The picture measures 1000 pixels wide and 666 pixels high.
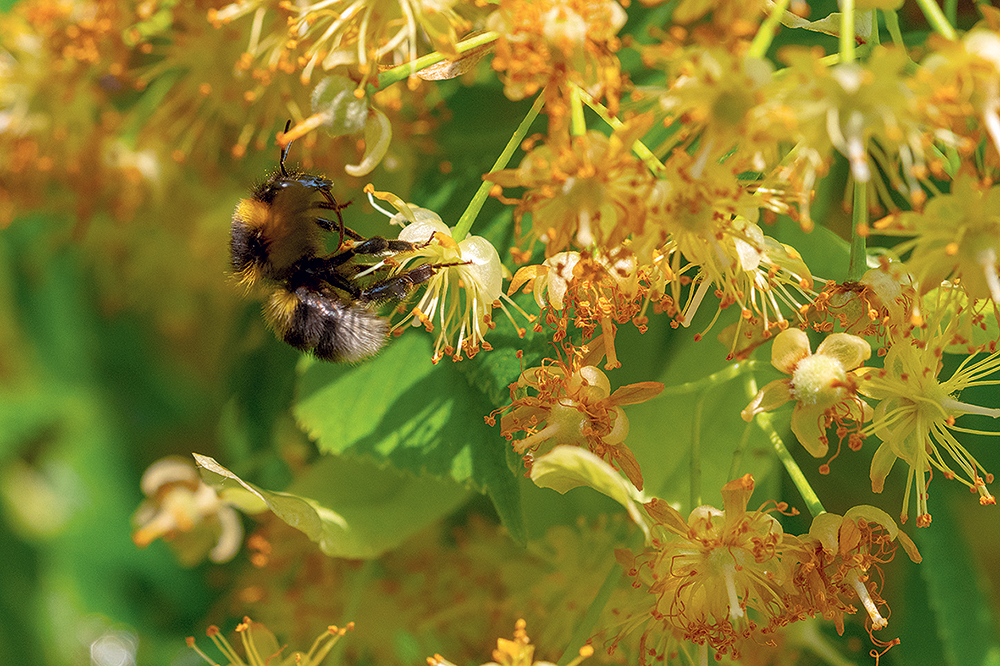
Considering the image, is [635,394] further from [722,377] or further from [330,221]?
[330,221]

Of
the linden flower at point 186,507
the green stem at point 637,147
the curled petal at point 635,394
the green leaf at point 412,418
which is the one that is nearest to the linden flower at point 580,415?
the curled petal at point 635,394

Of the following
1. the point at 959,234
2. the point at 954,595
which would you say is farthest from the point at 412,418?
the point at 954,595

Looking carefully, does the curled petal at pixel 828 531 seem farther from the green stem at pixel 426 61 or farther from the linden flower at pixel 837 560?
the green stem at pixel 426 61

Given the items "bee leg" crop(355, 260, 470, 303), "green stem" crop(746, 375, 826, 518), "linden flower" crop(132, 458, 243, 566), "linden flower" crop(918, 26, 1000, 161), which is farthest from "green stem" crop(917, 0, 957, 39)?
"linden flower" crop(132, 458, 243, 566)

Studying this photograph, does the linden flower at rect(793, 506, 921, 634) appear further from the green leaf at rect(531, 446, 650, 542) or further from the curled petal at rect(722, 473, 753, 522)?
the green leaf at rect(531, 446, 650, 542)

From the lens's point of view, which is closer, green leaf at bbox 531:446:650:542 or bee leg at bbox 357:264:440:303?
green leaf at bbox 531:446:650:542

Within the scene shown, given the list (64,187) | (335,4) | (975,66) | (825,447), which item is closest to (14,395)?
(64,187)
